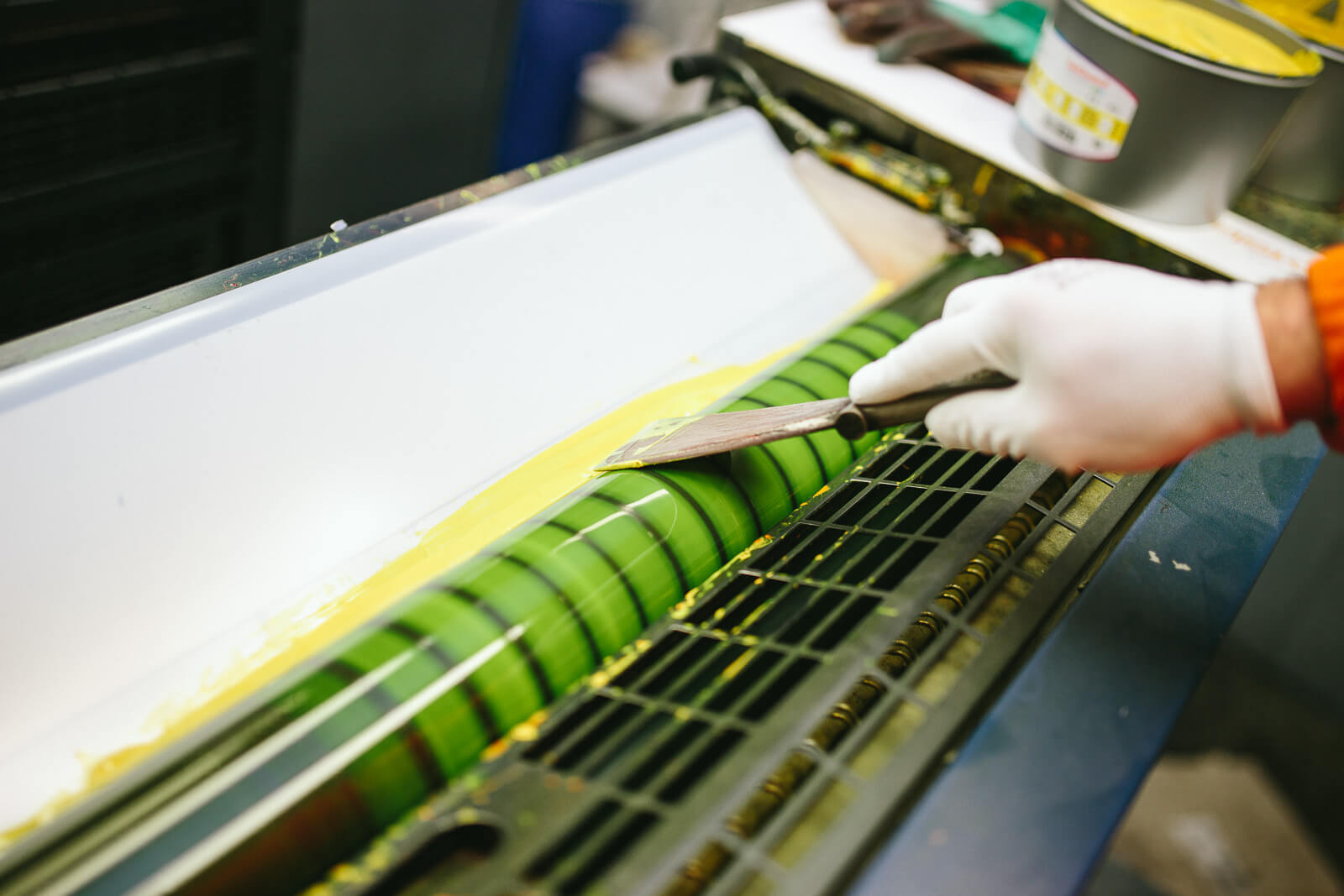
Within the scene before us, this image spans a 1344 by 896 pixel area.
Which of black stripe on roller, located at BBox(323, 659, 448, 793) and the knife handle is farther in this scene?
the knife handle

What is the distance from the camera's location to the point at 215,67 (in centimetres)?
169

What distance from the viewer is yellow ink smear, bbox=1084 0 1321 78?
131 centimetres

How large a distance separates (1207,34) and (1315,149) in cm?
40

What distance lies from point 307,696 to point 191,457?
36 centimetres

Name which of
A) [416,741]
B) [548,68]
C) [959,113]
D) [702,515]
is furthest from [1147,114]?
[548,68]

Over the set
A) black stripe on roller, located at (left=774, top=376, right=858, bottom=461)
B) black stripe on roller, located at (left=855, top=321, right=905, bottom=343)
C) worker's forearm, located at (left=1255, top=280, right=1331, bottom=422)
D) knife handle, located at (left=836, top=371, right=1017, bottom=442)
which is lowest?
black stripe on roller, located at (left=774, top=376, right=858, bottom=461)

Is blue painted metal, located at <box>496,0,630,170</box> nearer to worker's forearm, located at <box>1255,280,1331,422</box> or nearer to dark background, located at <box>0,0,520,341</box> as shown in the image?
dark background, located at <box>0,0,520,341</box>

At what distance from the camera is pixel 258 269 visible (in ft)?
3.47

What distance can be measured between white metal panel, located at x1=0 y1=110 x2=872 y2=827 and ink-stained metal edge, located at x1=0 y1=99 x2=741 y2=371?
2 cm

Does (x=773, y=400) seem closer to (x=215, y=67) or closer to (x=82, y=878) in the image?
(x=82, y=878)

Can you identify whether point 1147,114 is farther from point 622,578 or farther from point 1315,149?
point 622,578

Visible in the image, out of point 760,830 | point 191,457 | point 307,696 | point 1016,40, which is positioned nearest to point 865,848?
point 760,830

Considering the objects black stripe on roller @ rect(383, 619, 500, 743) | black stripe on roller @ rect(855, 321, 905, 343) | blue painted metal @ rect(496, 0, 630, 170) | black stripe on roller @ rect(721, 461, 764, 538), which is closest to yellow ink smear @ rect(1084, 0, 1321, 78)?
black stripe on roller @ rect(855, 321, 905, 343)

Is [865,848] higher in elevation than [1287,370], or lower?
lower
